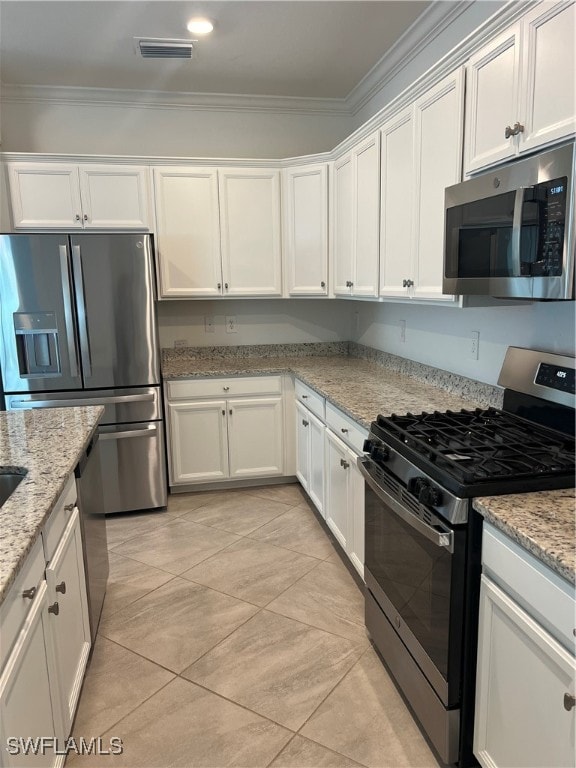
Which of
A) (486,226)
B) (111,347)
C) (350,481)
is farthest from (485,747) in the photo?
(111,347)

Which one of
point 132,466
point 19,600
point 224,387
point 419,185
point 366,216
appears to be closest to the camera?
point 19,600

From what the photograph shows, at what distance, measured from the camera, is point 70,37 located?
2.93 metres

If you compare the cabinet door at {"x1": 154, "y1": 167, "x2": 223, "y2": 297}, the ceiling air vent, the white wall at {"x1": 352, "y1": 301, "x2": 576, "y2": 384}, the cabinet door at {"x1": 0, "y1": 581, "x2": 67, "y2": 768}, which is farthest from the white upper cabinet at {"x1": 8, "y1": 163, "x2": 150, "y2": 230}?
the cabinet door at {"x1": 0, "y1": 581, "x2": 67, "y2": 768}

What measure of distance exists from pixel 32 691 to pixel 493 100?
7.25 ft

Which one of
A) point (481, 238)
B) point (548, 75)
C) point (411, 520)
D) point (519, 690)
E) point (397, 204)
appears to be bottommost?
point (519, 690)

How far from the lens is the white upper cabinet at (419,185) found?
206cm

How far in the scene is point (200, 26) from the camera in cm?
281

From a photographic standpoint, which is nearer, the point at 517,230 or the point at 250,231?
the point at 517,230

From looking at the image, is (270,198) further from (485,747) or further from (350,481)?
(485,747)

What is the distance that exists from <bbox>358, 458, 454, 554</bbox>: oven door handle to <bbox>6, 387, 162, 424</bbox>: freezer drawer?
180cm

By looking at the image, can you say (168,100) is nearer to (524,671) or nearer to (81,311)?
(81,311)

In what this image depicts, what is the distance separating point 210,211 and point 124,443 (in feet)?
5.56

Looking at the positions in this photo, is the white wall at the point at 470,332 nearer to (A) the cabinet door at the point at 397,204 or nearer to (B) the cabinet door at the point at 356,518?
(A) the cabinet door at the point at 397,204

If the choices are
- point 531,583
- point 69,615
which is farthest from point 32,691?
point 531,583
